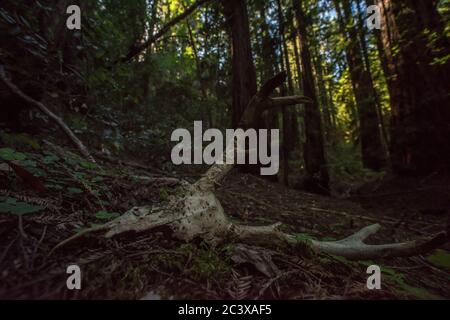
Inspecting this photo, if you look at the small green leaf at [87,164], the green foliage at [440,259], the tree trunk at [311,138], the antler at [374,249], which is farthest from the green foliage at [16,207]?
the tree trunk at [311,138]

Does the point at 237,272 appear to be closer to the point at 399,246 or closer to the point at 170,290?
the point at 170,290

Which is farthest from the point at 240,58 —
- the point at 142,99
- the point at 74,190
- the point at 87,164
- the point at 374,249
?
the point at 374,249

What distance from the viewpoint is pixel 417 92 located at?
4969mm

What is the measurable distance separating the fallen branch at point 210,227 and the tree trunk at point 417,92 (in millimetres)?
3938

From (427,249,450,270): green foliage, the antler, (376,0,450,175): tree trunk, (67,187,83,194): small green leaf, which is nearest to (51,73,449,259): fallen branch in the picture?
the antler

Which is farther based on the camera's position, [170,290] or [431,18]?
[431,18]

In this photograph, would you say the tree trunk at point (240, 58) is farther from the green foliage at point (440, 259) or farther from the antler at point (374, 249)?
the antler at point (374, 249)

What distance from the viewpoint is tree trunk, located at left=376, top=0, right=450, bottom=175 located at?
455 centimetres

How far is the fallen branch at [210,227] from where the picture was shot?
4.48ft

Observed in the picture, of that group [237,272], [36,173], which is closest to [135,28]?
[36,173]

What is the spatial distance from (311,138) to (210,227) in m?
5.73

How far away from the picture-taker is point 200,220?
1449 millimetres

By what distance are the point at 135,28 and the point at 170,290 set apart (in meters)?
5.19

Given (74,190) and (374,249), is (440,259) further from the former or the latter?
(74,190)
